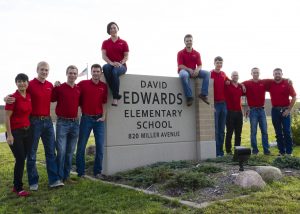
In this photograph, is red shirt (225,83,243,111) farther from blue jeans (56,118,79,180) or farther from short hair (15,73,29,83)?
short hair (15,73,29,83)

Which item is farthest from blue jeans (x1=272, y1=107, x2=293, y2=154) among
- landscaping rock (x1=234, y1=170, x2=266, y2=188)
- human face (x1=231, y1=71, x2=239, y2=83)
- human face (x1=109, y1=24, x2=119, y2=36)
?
human face (x1=109, y1=24, x2=119, y2=36)

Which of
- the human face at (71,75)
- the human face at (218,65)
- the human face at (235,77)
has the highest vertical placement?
the human face at (218,65)

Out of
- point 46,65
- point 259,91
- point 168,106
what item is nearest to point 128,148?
point 168,106

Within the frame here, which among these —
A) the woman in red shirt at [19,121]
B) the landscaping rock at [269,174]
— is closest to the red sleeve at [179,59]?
the landscaping rock at [269,174]

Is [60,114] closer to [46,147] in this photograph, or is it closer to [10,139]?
[46,147]

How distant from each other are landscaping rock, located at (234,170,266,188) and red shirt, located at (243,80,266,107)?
13.1 ft

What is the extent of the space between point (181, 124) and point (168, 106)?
1.78ft

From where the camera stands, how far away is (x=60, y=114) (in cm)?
632

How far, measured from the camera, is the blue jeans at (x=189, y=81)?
825 centimetres

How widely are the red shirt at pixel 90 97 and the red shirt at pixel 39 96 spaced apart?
0.79 metres

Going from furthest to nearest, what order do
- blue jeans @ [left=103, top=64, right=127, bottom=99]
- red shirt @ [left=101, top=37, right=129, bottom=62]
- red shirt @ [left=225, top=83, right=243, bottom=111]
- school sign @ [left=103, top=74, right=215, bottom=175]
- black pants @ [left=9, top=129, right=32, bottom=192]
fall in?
red shirt @ [left=225, top=83, right=243, bottom=111] → school sign @ [left=103, top=74, right=215, bottom=175] → red shirt @ [left=101, top=37, right=129, bottom=62] → blue jeans @ [left=103, top=64, right=127, bottom=99] → black pants @ [left=9, top=129, right=32, bottom=192]

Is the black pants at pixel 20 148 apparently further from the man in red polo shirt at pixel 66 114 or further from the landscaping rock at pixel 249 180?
the landscaping rock at pixel 249 180

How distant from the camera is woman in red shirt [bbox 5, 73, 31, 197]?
220 inches

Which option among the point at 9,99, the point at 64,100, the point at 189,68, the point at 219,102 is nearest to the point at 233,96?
the point at 219,102
